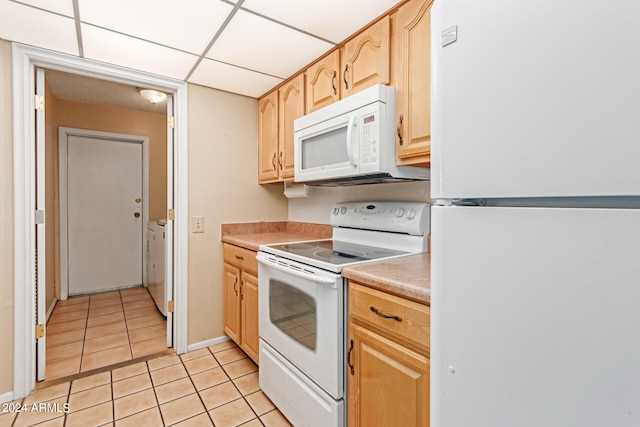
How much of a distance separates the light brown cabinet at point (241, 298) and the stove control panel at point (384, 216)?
0.65 metres

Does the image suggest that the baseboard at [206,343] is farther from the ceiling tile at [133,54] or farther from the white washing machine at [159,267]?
the ceiling tile at [133,54]

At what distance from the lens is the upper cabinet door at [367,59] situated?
1477 mm

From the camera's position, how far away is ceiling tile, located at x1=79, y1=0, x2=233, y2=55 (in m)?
1.39

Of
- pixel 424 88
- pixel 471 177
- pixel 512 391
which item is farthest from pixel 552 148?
pixel 424 88

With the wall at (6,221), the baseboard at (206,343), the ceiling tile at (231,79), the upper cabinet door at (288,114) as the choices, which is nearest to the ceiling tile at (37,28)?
the wall at (6,221)

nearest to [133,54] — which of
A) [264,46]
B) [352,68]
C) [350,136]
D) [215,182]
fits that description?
[264,46]

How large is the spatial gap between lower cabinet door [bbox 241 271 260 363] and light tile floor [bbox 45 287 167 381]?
0.76m

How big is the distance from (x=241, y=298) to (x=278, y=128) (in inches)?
51.2

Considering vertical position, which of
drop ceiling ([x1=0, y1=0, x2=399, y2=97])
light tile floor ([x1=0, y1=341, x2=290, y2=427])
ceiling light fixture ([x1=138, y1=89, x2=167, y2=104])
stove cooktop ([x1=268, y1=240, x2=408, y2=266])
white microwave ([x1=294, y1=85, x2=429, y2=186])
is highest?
ceiling light fixture ([x1=138, y1=89, x2=167, y2=104])

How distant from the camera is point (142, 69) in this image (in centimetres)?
208

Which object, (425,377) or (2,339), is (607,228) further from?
(2,339)

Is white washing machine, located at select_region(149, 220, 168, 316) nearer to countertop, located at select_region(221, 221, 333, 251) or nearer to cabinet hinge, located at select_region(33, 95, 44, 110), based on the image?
countertop, located at select_region(221, 221, 333, 251)

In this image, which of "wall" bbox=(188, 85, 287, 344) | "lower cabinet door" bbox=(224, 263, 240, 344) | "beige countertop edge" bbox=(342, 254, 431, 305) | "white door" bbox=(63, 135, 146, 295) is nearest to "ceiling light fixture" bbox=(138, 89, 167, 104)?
"wall" bbox=(188, 85, 287, 344)

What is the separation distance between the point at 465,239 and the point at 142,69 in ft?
7.67
